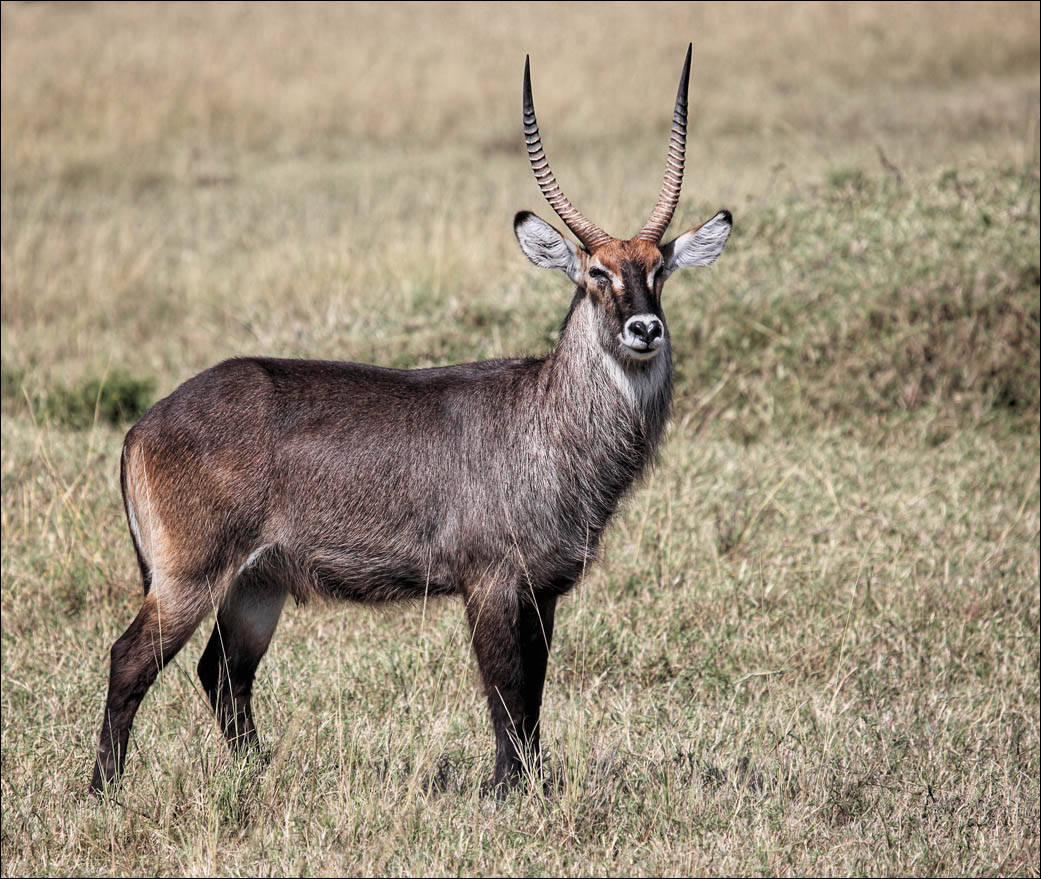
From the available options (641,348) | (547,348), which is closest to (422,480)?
(641,348)

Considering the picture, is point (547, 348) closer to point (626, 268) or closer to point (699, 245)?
point (699, 245)

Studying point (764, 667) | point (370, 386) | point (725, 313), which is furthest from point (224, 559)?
point (725, 313)

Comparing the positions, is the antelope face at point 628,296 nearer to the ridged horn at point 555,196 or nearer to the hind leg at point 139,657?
the ridged horn at point 555,196

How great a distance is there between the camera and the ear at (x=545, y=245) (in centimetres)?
355

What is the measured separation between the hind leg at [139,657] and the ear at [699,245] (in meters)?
1.57

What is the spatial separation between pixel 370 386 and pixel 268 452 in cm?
34

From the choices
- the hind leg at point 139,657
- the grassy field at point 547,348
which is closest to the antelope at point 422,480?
the hind leg at point 139,657

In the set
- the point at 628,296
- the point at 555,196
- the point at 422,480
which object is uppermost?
the point at 555,196

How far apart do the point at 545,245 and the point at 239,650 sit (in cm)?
144

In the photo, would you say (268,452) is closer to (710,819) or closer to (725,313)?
(710,819)

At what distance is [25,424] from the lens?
259 inches

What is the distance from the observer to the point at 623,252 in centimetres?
346

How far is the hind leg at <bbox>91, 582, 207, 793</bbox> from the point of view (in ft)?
11.3

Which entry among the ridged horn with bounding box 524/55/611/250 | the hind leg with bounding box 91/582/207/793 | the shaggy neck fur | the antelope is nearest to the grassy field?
the hind leg with bounding box 91/582/207/793
